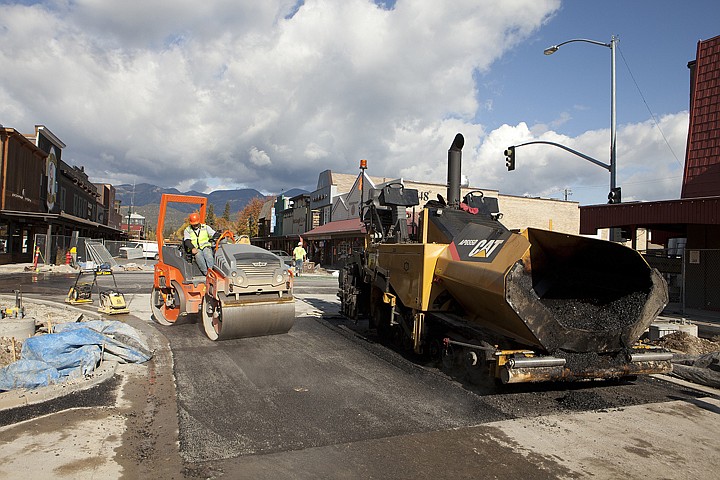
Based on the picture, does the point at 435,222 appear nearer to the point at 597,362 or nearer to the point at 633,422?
the point at 597,362

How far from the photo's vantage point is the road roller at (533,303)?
17.0 ft

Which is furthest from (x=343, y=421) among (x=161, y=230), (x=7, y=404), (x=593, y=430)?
(x=161, y=230)

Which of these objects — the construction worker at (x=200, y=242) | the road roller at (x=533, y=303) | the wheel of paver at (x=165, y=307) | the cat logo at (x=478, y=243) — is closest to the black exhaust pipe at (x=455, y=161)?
the road roller at (x=533, y=303)

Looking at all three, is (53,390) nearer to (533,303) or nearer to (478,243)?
(478,243)

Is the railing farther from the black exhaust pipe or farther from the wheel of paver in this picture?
the wheel of paver

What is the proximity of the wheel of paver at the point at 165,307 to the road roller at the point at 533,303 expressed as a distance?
4.87 meters

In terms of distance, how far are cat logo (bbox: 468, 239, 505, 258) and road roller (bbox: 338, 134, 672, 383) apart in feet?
0.06

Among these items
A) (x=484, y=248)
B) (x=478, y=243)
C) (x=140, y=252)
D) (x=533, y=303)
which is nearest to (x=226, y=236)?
(x=478, y=243)

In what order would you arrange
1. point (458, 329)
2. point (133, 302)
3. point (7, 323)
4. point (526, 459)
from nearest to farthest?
1. point (526, 459)
2. point (458, 329)
3. point (7, 323)
4. point (133, 302)

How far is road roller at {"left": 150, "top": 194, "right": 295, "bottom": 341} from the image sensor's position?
7.75m

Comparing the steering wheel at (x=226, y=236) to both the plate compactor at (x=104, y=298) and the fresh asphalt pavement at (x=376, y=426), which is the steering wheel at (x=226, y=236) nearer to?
the fresh asphalt pavement at (x=376, y=426)

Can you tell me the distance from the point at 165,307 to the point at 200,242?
1965 millimetres

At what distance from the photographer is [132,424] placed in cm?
470

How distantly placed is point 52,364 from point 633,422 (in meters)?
6.41
